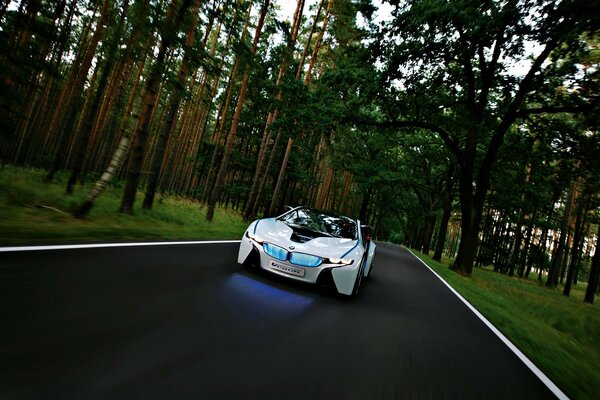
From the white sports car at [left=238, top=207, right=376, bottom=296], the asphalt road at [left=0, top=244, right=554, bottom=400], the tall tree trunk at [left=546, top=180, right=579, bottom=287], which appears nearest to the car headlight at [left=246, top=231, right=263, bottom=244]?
the white sports car at [left=238, top=207, right=376, bottom=296]

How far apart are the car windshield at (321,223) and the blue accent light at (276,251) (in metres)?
0.84

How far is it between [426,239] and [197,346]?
32.5 meters

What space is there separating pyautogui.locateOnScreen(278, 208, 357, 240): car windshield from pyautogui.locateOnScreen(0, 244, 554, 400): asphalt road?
105 centimetres

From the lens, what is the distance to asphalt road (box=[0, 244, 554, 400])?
2.20 meters

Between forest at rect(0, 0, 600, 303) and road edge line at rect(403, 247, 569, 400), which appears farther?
forest at rect(0, 0, 600, 303)

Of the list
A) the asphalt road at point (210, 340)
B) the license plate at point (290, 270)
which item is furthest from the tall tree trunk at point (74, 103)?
the license plate at point (290, 270)

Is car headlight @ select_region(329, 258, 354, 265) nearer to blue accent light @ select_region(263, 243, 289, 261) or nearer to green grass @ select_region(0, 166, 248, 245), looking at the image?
blue accent light @ select_region(263, 243, 289, 261)

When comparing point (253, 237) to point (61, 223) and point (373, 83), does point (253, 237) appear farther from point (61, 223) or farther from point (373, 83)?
point (373, 83)

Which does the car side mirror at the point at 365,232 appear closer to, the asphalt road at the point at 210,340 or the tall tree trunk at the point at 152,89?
the asphalt road at the point at 210,340

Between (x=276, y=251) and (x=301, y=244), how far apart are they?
393mm

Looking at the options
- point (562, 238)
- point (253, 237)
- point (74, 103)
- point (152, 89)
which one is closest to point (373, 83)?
point (152, 89)

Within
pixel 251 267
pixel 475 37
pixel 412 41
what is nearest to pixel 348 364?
pixel 251 267

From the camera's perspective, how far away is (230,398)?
219cm

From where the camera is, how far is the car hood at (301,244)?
515cm
